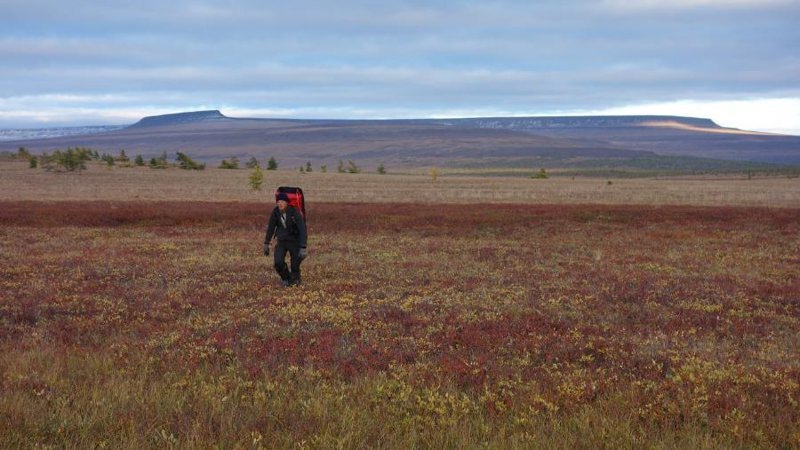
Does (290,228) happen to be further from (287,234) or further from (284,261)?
(284,261)

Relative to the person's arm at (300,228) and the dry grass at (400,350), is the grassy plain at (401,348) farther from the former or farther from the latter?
the person's arm at (300,228)

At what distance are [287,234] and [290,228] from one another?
0.52 feet

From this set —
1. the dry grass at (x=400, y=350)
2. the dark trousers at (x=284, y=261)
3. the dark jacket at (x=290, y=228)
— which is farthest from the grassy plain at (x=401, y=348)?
the dark jacket at (x=290, y=228)

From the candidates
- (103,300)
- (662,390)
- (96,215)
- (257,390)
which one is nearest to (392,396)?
(257,390)

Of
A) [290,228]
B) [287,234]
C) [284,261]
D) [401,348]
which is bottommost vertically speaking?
[401,348]

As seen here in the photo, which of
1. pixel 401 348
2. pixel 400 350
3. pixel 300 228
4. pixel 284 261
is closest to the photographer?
pixel 400 350

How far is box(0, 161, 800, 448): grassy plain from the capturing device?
6129 millimetres

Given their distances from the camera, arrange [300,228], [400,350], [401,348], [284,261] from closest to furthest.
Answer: [400,350]
[401,348]
[300,228]
[284,261]

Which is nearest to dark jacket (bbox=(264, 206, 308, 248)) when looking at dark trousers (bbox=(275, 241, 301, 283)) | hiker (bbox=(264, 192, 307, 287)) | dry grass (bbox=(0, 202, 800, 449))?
hiker (bbox=(264, 192, 307, 287))

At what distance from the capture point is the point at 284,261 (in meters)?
14.6

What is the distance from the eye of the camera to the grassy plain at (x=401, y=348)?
20.1 ft

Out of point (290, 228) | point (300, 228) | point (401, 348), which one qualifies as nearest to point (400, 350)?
point (401, 348)

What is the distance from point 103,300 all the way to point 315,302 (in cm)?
416

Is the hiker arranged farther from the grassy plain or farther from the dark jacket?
the grassy plain
